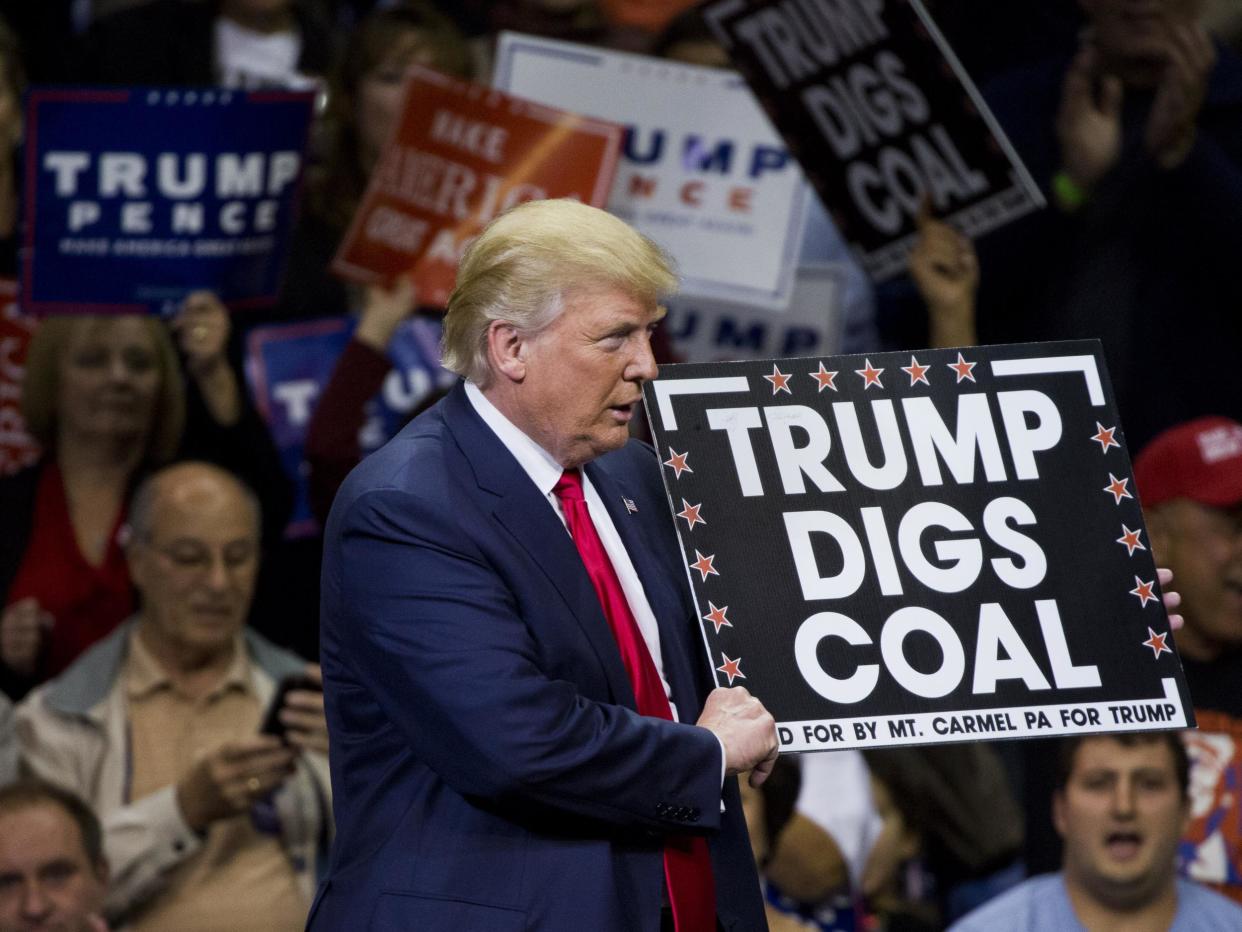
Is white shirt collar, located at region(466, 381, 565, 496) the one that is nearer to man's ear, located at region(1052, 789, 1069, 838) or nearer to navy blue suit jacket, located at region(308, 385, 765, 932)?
navy blue suit jacket, located at region(308, 385, 765, 932)

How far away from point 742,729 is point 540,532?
356 mm

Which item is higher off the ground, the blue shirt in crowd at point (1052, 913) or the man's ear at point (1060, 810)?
the man's ear at point (1060, 810)

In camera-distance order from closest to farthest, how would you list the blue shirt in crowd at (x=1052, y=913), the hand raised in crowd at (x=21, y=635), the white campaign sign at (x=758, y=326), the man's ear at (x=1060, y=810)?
the blue shirt in crowd at (x=1052, y=913) < the man's ear at (x=1060, y=810) < the hand raised in crowd at (x=21, y=635) < the white campaign sign at (x=758, y=326)

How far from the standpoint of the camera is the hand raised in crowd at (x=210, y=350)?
187 inches

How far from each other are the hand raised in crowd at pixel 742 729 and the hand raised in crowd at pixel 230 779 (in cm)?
188

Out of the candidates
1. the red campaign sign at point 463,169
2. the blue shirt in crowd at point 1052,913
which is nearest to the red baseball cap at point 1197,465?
the blue shirt in crowd at point 1052,913

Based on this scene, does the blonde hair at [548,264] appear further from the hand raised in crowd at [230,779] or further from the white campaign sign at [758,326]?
the white campaign sign at [758,326]

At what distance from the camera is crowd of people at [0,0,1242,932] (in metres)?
4.27

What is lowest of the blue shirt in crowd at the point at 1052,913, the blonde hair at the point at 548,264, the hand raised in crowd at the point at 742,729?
the blue shirt in crowd at the point at 1052,913

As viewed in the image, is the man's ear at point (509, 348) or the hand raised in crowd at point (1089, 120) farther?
the hand raised in crowd at point (1089, 120)

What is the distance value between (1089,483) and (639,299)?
0.74 m

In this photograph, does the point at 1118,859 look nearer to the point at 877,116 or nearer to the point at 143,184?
the point at 877,116

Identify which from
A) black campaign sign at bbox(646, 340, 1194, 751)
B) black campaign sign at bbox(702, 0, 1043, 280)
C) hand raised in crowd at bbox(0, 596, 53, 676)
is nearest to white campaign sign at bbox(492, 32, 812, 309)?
black campaign sign at bbox(702, 0, 1043, 280)

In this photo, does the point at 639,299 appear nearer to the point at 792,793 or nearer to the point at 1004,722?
the point at 1004,722
